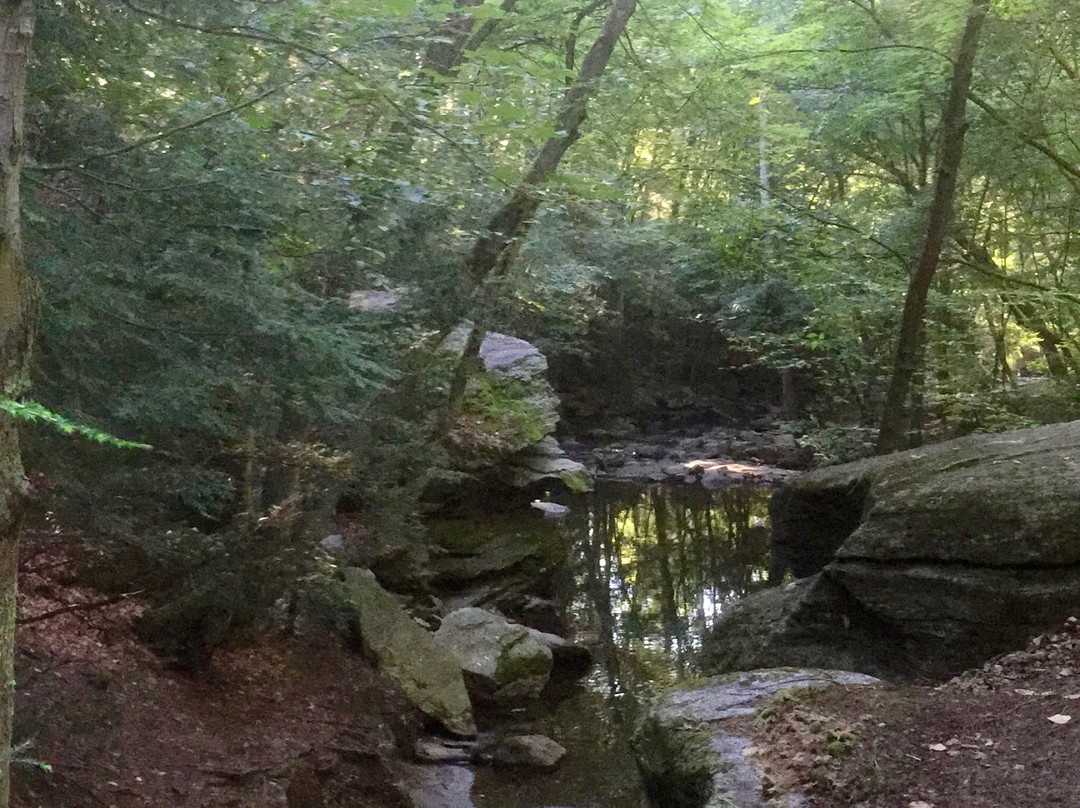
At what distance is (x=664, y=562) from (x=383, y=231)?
8839mm

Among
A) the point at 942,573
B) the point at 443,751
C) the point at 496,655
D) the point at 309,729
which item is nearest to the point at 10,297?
the point at 309,729

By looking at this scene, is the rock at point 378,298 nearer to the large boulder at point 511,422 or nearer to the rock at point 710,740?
the rock at point 710,740

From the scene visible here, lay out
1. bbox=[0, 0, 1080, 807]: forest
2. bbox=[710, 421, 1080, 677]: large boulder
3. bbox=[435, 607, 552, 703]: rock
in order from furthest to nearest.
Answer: bbox=[435, 607, 552, 703]: rock
bbox=[710, 421, 1080, 677]: large boulder
bbox=[0, 0, 1080, 807]: forest

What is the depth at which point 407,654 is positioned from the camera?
7.11m

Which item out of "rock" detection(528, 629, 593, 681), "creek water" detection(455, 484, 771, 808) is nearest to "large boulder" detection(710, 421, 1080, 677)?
"creek water" detection(455, 484, 771, 808)

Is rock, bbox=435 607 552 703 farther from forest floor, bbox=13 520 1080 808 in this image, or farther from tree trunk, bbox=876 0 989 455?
tree trunk, bbox=876 0 989 455

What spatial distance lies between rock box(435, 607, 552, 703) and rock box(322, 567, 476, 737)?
0.45m

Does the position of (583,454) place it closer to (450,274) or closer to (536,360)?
(536,360)

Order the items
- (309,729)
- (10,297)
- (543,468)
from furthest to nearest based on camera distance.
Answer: (543,468)
(309,729)
(10,297)

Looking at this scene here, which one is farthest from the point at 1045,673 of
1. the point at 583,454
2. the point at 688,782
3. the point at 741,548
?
the point at 583,454

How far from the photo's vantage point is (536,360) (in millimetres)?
14875

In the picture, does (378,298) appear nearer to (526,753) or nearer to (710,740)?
(526,753)

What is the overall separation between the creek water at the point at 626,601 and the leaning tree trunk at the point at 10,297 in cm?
432

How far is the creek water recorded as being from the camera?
6.63m
